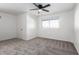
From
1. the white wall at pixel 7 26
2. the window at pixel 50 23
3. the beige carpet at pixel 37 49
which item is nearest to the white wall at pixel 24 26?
the white wall at pixel 7 26

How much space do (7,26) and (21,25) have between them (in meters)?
1.03

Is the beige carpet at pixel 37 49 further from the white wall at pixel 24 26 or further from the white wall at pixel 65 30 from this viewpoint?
the white wall at pixel 24 26

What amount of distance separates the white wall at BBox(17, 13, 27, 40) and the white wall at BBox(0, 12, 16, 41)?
14.8 inches

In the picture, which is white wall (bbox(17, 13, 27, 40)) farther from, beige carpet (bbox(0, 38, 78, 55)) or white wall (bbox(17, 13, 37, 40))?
beige carpet (bbox(0, 38, 78, 55))

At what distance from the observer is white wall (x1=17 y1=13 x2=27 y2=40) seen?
4041 millimetres

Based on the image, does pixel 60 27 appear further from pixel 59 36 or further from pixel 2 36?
pixel 2 36

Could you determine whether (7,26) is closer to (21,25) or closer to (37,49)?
(21,25)

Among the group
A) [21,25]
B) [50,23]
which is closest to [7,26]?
[21,25]

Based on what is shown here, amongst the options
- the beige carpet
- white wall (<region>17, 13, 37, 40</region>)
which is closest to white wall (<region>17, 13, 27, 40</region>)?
white wall (<region>17, 13, 37, 40</region>)

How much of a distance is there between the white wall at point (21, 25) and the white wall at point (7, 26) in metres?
0.38

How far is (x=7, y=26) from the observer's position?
411cm
